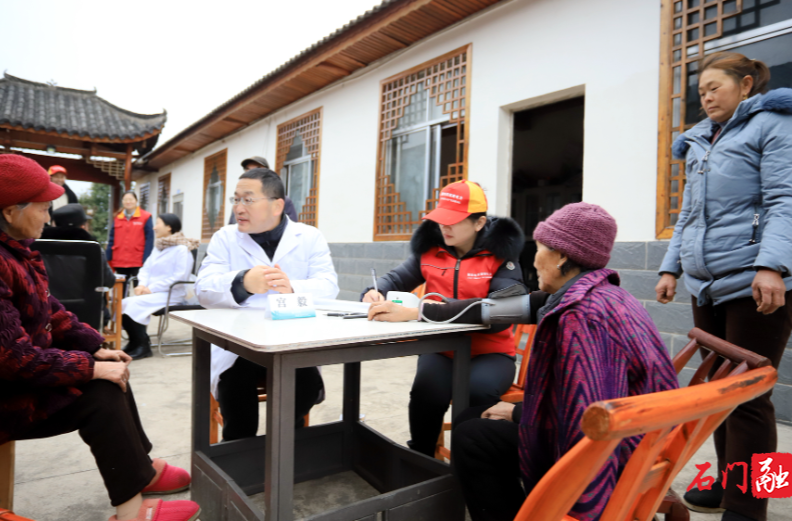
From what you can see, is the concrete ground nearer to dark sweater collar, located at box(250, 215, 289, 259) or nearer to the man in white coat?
the man in white coat

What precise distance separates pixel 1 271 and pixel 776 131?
8.03 ft

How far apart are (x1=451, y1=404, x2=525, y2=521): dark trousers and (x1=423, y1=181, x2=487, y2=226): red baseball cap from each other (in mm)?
830

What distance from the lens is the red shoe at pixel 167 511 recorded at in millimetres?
1595

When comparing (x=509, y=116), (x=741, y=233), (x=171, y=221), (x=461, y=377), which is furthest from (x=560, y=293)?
(x=171, y=221)

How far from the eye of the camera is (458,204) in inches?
75.1

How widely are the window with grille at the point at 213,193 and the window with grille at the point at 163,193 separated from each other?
303 centimetres

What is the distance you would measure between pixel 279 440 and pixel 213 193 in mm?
10169

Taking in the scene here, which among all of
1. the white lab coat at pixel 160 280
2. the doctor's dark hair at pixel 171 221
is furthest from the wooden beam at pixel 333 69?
the white lab coat at pixel 160 280

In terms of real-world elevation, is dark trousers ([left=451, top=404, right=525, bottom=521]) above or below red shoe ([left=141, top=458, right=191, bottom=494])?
above

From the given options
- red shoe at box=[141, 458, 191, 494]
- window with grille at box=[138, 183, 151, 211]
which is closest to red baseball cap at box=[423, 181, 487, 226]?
red shoe at box=[141, 458, 191, 494]

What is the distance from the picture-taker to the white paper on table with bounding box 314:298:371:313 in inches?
76.0

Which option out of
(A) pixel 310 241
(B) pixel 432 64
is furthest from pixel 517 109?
(A) pixel 310 241

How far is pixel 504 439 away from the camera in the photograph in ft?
4.15

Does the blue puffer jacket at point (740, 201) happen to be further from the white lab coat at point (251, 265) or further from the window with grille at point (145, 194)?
the window with grille at point (145, 194)
